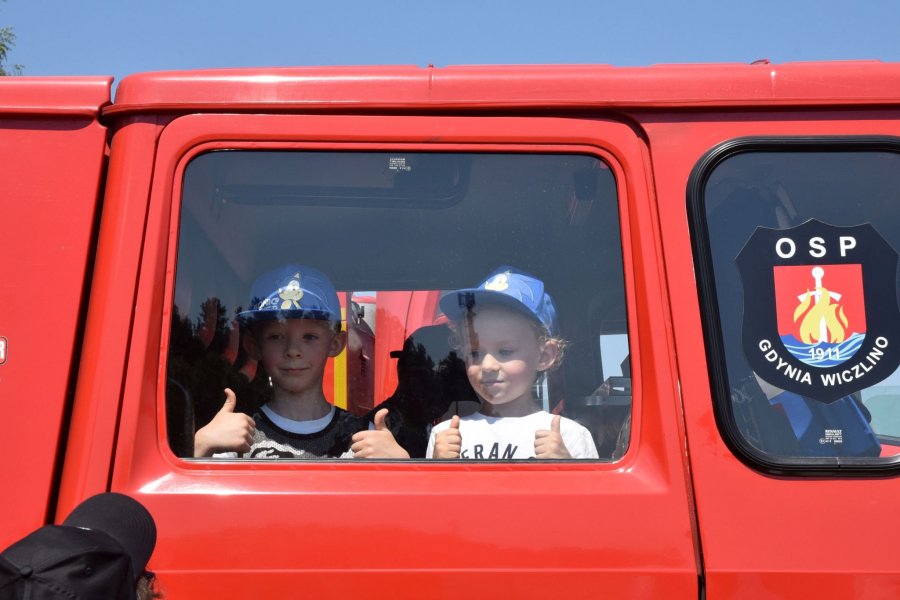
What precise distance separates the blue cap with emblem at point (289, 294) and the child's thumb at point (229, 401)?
0.19m

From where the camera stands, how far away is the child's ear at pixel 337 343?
2.18 m

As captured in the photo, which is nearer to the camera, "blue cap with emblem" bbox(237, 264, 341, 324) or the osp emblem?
the osp emblem

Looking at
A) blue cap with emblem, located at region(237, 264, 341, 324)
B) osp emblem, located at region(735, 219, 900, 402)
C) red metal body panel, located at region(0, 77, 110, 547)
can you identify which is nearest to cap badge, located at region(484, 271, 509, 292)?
blue cap with emblem, located at region(237, 264, 341, 324)

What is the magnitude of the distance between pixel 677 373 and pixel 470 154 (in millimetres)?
657

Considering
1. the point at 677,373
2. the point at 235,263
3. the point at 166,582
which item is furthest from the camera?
the point at 235,263

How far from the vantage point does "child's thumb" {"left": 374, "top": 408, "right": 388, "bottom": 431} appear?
188 centimetres

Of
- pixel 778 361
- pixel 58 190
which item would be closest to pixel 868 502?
pixel 778 361

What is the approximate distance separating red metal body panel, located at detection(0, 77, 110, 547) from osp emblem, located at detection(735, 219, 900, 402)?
1.43m

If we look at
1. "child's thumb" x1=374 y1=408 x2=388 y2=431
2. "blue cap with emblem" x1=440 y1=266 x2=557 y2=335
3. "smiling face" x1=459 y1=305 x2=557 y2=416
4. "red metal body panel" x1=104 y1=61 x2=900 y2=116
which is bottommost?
"child's thumb" x1=374 y1=408 x2=388 y2=431

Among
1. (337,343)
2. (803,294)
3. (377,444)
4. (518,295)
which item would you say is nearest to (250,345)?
(337,343)

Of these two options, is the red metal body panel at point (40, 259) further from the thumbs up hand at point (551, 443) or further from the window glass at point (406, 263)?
the thumbs up hand at point (551, 443)

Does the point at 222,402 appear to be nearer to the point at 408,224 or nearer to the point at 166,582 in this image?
the point at 166,582

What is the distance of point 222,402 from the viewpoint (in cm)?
182

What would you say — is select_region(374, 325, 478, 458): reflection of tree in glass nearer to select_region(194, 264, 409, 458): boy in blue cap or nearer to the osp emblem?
select_region(194, 264, 409, 458): boy in blue cap
